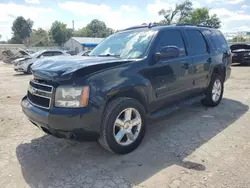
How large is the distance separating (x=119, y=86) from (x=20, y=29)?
85.8 m

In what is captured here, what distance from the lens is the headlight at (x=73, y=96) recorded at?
10.2 feet

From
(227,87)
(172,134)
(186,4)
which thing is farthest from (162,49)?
(186,4)

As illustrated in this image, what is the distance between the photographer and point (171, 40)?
4613mm

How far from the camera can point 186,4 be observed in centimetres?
6675

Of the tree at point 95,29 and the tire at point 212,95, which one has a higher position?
the tree at point 95,29

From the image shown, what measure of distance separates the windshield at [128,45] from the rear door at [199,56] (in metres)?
1.18

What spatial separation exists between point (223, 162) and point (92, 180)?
1808 mm

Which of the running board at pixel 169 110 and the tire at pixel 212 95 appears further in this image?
the tire at pixel 212 95

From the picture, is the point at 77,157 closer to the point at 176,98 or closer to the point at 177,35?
the point at 176,98

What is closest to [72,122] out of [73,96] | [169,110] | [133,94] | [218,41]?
[73,96]

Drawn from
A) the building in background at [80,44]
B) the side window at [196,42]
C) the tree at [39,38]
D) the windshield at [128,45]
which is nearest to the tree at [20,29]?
the tree at [39,38]

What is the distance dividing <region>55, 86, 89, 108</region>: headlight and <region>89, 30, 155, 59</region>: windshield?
4.05 feet

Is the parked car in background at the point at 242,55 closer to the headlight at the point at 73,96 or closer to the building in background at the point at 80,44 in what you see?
the headlight at the point at 73,96

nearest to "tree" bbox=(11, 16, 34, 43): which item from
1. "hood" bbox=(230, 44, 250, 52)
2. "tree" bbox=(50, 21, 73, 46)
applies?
"tree" bbox=(50, 21, 73, 46)
